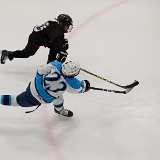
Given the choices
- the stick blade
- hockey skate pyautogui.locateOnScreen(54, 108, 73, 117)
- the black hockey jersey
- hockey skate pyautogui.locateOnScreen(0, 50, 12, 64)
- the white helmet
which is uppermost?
the black hockey jersey

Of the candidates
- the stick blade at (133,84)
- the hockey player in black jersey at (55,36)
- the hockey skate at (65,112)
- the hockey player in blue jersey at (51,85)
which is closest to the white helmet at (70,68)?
the hockey player in blue jersey at (51,85)

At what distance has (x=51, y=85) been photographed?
7.15 ft

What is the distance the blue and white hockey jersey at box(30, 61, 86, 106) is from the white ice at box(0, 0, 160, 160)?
1.29 feet

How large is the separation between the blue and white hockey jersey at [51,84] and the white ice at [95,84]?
15.5 inches

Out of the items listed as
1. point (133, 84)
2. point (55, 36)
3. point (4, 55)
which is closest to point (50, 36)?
point (55, 36)

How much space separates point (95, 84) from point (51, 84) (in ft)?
3.11

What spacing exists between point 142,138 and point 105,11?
210 centimetres

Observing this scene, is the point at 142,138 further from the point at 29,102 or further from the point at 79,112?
the point at 29,102

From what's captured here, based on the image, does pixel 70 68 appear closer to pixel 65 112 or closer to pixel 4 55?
pixel 65 112

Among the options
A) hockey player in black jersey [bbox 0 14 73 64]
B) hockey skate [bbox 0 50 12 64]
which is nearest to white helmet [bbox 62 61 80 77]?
hockey player in black jersey [bbox 0 14 73 64]

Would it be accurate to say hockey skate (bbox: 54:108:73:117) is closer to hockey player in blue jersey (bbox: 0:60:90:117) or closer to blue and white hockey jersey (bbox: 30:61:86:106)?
hockey player in blue jersey (bbox: 0:60:90:117)

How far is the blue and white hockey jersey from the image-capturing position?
7.11 feet

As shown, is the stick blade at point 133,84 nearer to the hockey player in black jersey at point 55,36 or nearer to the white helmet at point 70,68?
the hockey player in black jersey at point 55,36

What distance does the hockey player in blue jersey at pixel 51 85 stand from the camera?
Result: 2139 mm
